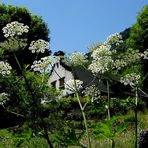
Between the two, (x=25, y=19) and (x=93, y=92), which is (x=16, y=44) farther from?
(x=25, y=19)

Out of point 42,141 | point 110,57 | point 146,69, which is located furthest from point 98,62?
point 146,69

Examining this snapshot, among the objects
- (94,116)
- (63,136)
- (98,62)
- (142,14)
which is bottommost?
(63,136)

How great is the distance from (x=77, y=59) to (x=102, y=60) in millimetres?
511

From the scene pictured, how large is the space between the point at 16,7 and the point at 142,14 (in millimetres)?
18893

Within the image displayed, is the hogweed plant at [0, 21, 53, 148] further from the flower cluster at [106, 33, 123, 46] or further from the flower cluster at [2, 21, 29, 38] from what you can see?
the flower cluster at [106, 33, 123, 46]

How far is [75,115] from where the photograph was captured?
1446 inches

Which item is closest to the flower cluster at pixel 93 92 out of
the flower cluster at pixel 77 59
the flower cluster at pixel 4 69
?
the flower cluster at pixel 77 59

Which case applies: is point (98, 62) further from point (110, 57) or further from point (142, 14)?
point (142, 14)

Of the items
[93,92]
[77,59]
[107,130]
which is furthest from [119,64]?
[107,130]

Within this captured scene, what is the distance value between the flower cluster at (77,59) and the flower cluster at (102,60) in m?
0.22

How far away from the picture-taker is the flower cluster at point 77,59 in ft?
20.6

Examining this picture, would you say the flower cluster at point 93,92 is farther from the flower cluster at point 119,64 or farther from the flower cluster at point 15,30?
the flower cluster at point 15,30

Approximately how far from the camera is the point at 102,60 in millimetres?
5914

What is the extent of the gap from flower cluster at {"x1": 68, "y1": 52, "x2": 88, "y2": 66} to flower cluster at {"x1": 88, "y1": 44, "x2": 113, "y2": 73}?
221mm
